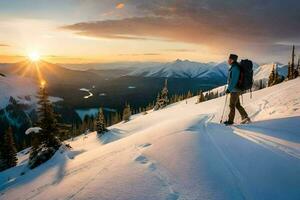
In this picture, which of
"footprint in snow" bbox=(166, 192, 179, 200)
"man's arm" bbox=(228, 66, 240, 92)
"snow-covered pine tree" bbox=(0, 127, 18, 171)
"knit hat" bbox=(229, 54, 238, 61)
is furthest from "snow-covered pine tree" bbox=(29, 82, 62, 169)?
"snow-covered pine tree" bbox=(0, 127, 18, 171)

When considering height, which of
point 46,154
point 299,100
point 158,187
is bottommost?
point 46,154

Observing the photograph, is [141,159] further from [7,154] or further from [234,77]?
[7,154]

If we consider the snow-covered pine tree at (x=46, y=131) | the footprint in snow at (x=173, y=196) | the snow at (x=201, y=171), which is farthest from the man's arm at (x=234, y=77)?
the snow-covered pine tree at (x=46, y=131)

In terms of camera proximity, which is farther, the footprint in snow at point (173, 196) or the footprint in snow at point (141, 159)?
the footprint in snow at point (141, 159)

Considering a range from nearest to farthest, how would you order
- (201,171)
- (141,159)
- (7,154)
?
(201,171) < (141,159) < (7,154)

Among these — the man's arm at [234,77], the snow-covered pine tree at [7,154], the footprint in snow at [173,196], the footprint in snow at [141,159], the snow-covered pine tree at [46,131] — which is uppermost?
the man's arm at [234,77]

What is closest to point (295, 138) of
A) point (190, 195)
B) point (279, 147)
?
point (279, 147)

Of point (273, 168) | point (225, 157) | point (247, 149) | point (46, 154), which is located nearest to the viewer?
point (273, 168)

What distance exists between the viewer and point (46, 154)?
811 inches

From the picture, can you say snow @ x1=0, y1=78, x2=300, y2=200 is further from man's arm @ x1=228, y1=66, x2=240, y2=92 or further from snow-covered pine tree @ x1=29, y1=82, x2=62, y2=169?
snow-covered pine tree @ x1=29, y1=82, x2=62, y2=169

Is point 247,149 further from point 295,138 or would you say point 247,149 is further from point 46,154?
point 46,154

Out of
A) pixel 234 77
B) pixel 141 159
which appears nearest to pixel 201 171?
pixel 141 159

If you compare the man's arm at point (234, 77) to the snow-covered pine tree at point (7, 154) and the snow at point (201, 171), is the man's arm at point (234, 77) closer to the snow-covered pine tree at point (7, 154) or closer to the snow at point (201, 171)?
the snow at point (201, 171)

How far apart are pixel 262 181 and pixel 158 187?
2.10 m
